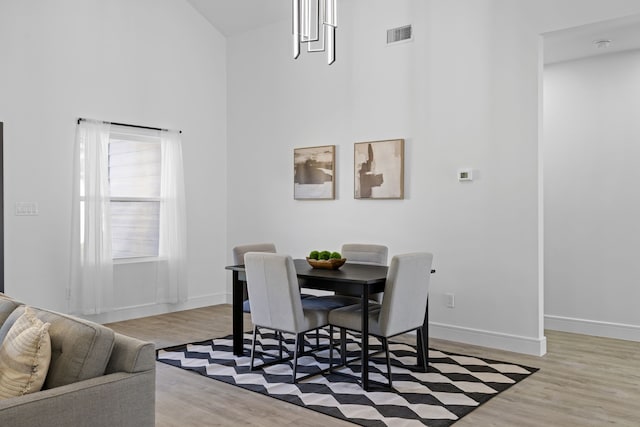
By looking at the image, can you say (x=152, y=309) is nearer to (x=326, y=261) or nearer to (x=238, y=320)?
(x=238, y=320)

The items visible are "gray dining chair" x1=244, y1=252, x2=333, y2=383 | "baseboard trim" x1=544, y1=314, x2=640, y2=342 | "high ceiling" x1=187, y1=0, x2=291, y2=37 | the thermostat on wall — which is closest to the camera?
"gray dining chair" x1=244, y1=252, x2=333, y2=383

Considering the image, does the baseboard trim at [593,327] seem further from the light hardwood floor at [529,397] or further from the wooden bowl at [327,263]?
the wooden bowl at [327,263]

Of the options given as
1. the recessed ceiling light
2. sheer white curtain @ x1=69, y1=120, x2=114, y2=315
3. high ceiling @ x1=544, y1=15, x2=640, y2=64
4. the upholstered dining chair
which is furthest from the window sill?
the recessed ceiling light

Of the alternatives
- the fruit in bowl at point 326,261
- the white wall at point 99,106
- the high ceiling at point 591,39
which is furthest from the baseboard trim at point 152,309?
the high ceiling at point 591,39

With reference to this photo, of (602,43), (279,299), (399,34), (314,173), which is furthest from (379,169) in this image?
(602,43)

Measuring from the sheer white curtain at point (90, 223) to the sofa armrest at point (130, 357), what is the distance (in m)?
3.70

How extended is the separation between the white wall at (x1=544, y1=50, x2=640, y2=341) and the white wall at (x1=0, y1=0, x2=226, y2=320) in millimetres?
3890

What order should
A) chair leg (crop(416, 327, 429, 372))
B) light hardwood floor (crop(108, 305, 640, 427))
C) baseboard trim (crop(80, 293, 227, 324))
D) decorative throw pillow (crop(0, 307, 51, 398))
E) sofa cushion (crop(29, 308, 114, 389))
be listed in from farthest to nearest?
baseboard trim (crop(80, 293, 227, 324)), chair leg (crop(416, 327, 429, 372)), light hardwood floor (crop(108, 305, 640, 427)), sofa cushion (crop(29, 308, 114, 389)), decorative throw pillow (crop(0, 307, 51, 398))

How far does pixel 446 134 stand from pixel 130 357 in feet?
12.3

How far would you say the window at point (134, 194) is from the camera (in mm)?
5902

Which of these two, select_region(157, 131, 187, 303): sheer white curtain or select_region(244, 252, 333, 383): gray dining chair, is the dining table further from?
select_region(157, 131, 187, 303): sheer white curtain

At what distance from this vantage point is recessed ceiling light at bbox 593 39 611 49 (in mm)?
4797

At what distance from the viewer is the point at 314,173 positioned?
6.05 m

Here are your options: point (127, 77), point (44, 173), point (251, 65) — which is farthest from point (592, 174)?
point (44, 173)
